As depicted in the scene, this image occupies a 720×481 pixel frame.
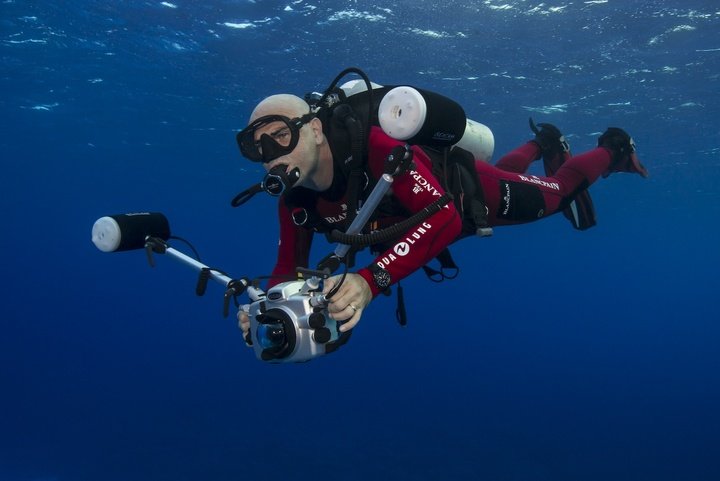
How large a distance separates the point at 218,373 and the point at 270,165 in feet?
82.7

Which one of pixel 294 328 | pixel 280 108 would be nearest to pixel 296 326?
pixel 294 328

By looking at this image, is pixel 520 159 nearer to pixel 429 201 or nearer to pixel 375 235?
pixel 429 201

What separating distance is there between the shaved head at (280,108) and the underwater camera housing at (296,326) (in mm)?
1546

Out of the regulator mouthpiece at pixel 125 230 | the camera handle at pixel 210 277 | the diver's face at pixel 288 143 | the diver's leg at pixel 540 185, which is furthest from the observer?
the diver's leg at pixel 540 185

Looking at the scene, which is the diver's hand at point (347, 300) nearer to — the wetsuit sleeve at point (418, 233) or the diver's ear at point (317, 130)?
the wetsuit sleeve at point (418, 233)

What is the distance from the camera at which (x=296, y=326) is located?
300 cm

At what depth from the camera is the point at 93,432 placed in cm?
1858

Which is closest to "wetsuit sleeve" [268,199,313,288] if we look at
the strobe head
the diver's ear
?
the diver's ear

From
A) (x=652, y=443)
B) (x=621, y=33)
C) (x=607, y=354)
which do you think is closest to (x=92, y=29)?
(x=621, y=33)

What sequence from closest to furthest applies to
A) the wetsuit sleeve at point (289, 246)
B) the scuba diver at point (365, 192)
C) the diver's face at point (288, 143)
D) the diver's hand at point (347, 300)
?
1. the diver's hand at point (347, 300)
2. the scuba diver at point (365, 192)
3. the diver's face at point (288, 143)
4. the wetsuit sleeve at point (289, 246)

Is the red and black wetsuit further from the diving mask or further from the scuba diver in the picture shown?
the diving mask

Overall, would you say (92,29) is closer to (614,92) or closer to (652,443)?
(614,92)

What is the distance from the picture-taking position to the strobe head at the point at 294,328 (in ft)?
9.80

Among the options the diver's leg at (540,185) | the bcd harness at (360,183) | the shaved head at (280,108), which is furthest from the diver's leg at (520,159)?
the shaved head at (280,108)
